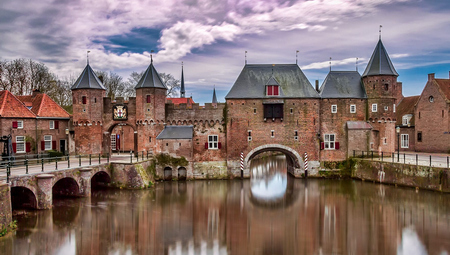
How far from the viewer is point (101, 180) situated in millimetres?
22875

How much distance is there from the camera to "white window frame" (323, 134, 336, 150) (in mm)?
26688

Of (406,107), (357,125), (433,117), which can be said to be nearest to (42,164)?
(357,125)

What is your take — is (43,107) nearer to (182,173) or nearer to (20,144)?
(20,144)

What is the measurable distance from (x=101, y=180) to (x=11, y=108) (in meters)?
9.27

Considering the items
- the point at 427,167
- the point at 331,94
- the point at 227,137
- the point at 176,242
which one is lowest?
the point at 176,242

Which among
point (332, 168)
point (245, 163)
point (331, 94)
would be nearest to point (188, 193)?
point (245, 163)

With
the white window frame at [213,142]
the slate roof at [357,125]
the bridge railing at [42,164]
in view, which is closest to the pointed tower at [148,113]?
the bridge railing at [42,164]

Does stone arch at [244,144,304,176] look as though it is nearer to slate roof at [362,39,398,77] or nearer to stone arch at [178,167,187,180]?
stone arch at [178,167,187,180]

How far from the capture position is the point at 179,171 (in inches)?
1014

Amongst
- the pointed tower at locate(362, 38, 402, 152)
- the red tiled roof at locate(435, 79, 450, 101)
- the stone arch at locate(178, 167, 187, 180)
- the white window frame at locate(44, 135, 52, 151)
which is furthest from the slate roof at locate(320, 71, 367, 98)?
the white window frame at locate(44, 135, 52, 151)

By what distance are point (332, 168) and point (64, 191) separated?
19.5 meters

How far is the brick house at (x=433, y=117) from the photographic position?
27766 mm

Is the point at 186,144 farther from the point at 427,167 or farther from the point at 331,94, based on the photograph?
the point at 427,167

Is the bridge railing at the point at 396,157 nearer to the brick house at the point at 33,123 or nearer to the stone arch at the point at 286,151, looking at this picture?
the stone arch at the point at 286,151
